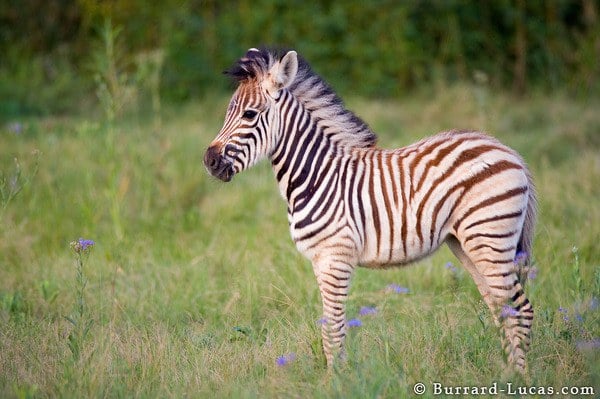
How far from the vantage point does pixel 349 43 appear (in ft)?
44.5

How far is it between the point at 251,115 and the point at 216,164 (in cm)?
38

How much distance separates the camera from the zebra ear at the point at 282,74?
5172 millimetres

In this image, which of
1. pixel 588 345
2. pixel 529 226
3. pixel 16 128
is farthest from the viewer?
pixel 16 128

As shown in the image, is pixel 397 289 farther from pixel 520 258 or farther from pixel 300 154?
pixel 300 154

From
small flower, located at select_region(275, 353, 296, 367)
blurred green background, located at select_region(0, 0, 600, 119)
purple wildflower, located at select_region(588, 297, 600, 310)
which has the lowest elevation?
small flower, located at select_region(275, 353, 296, 367)

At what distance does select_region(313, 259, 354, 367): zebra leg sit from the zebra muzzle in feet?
2.62

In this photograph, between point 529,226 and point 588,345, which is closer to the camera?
point 588,345

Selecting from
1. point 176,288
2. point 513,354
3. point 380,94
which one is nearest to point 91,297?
point 176,288

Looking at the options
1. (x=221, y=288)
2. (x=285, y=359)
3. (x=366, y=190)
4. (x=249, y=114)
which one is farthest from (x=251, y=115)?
(x=221, y=288)

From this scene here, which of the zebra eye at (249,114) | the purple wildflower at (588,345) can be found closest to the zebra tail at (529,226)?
the purple wildflower at (588,345)

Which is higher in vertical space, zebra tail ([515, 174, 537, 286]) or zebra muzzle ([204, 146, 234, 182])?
zebra muzzle ([204, 146, 234, 182])

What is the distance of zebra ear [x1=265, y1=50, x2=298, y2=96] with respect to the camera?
517 cm

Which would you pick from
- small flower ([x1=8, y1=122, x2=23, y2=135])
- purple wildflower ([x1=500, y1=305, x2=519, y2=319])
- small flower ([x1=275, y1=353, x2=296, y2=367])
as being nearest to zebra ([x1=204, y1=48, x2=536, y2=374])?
purple wildflower ([x1=500, y1=305, x2=519, y2=319])

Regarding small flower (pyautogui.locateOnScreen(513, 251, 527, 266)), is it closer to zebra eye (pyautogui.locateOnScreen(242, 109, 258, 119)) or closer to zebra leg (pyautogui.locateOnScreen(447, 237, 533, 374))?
zebra leg (pyautogui.locateOnScreen(447, 237, 533, 374))
